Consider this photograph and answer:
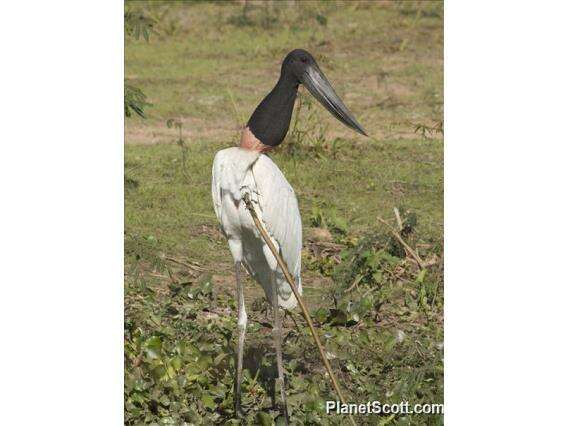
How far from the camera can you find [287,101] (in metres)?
7.12

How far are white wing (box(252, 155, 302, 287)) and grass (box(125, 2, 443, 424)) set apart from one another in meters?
0.86

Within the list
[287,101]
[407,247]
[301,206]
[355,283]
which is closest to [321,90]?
[287,101]

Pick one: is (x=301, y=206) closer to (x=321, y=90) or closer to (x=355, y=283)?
(x=355, y=283)

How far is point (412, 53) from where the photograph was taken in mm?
11414

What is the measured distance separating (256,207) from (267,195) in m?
0.08

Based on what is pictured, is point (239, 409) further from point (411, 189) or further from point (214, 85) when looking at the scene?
point (214, 85)

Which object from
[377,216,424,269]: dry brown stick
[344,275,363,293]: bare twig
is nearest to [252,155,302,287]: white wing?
[344,275,363,293]: bare twig

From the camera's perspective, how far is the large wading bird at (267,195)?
271 inches

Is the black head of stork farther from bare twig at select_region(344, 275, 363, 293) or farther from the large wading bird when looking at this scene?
bare twig at select_region(344, 275, 363, 293)

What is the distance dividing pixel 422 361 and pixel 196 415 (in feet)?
4.32

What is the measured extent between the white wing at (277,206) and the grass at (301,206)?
2.81 feet

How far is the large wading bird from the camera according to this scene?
6895 millimetres

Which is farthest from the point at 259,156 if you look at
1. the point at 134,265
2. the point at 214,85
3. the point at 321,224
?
the point at 214,85

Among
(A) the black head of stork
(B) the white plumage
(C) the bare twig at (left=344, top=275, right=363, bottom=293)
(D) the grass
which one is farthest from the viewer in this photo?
(C) the bare twig at (left=344, top=275, right=363, bottom=293)
